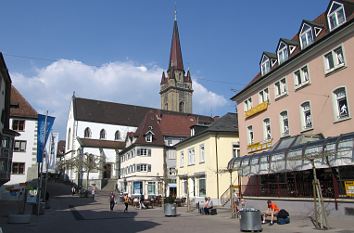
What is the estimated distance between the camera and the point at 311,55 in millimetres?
24703

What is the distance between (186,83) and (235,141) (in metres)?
77.9

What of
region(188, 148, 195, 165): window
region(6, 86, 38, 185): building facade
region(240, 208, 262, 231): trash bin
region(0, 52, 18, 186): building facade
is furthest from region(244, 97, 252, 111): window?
region(6, 86, 38, 185): building facade

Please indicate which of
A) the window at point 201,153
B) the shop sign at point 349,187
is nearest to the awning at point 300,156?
the shop sign at point 349,187

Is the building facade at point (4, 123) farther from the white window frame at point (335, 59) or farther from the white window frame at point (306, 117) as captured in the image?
the white window frame at point (335, 59)

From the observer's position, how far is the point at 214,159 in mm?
37781

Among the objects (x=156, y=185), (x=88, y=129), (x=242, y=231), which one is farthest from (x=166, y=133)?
(x=242, y=231)

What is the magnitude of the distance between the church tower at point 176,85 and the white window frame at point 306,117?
281 ft

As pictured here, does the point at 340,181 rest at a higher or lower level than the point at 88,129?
lower

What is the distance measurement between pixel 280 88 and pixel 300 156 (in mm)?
9252

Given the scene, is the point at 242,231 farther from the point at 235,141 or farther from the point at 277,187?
the point at 235,141

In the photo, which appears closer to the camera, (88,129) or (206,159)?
(206,159)

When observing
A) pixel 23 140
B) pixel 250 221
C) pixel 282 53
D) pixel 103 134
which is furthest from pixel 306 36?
pixel 103 134

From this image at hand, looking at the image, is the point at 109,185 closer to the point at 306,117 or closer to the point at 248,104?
the point at 248,104

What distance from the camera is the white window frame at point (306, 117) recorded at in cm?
2481
